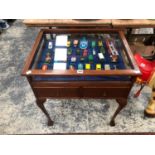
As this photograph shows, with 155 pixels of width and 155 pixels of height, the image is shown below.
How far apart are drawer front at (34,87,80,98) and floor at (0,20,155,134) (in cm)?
55

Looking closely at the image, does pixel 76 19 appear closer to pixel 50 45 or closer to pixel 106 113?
pixel 50 45

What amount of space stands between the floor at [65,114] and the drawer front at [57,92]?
549mm

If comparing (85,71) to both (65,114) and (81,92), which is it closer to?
(81,92)

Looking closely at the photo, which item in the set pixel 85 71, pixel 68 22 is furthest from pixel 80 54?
pixel 68 22

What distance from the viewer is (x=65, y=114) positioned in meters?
2.12

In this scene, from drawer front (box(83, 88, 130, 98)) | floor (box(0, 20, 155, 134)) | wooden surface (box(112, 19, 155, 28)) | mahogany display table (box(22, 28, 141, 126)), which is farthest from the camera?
wooden surface (box(112, 19, 155, 28))

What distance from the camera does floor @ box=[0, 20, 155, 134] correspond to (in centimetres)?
197

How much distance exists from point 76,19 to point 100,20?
323 mm

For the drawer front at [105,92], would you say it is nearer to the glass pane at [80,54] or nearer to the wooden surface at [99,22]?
the glass pane at [80,54]

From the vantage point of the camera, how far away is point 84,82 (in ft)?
4.85

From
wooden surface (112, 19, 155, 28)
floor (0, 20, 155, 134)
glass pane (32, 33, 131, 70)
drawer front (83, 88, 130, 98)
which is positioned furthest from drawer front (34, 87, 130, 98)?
wooden surface (112, 19, 155, 28)

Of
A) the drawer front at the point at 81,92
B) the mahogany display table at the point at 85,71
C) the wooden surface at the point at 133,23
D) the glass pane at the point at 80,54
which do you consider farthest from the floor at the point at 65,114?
the wooden surface at the point at 133,23

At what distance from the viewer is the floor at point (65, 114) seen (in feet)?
6.46

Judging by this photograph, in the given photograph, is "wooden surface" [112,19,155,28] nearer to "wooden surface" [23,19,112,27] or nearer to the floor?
"wooden surface" [23,19,112,27]
